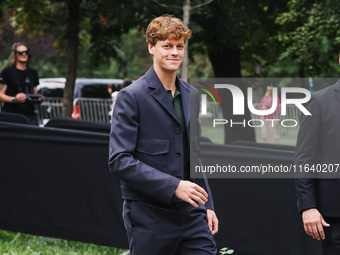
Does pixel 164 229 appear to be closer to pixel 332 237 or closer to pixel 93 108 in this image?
pixel 332 237

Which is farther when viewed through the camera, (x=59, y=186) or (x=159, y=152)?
(x=59, y=186)

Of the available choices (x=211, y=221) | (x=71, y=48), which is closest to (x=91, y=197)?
(x=211, y=221)

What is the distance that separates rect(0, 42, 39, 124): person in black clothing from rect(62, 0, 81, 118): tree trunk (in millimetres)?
5471

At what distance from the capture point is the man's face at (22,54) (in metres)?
9.74

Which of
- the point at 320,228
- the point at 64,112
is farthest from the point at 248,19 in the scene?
the point at 320,228

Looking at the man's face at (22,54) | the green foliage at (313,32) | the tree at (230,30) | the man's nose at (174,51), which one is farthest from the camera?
the tree at (230,30)

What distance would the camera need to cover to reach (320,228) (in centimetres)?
386

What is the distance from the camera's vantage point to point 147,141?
11.2 ft

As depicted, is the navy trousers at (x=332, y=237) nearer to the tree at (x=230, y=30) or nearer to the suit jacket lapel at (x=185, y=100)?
the suit jacket lapel at (x=185, y=100)

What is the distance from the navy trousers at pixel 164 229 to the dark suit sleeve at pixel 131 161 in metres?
0.18

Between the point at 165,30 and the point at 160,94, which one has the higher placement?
the point at 165,30

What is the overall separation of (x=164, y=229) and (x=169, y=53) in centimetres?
92

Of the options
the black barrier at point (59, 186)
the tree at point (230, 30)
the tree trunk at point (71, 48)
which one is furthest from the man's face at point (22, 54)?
the tree trunk at point (71, 48)

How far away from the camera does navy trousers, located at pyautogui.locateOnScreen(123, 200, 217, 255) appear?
3475mm
